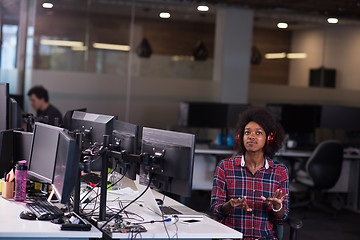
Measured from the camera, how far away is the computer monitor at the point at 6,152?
12.6 feet

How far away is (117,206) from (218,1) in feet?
19.8

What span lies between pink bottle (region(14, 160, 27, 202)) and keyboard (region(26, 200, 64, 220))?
0.14m

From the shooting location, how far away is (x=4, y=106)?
14.9ft

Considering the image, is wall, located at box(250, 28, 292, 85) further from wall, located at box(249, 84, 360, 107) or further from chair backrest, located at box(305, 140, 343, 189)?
chair backrest, located at box(305, 140, 343, 189)

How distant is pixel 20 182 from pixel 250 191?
55.9 inches

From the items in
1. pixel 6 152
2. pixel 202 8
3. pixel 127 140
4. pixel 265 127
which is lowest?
pixel 6 152

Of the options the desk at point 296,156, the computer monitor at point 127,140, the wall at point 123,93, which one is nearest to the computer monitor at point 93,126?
the computer monitor at point 127,140

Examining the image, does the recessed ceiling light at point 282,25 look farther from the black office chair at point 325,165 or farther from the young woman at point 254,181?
the young woman at point 254,181

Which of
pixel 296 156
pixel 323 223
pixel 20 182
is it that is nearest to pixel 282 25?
pixel 296 156

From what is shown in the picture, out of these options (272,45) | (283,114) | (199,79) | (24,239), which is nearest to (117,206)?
(24,239)

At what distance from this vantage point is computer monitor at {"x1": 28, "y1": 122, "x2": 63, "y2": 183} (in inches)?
131

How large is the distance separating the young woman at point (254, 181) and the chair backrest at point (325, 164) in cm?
325

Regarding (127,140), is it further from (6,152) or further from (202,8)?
(202,8)

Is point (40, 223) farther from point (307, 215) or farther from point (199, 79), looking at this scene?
point (199, 79)
